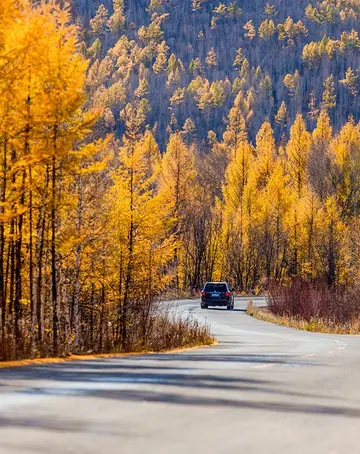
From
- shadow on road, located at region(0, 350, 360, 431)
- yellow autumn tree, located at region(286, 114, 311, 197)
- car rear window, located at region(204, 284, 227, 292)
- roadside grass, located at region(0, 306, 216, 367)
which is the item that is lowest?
roadside grass, located at region(0, 306, 216, 367)

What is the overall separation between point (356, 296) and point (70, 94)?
102 feet

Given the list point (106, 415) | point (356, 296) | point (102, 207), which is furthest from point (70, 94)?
point (356, 296)

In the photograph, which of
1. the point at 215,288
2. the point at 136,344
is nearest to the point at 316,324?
the point at 136,344

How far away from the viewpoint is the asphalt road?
6320 mm

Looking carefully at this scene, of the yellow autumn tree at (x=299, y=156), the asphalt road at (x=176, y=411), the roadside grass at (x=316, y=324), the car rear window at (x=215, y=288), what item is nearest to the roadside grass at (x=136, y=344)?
the asphalt road at (x=176, y=411)

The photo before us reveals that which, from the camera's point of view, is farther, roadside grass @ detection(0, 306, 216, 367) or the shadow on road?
roadside grass @ detection(0, 306, 216, 367)

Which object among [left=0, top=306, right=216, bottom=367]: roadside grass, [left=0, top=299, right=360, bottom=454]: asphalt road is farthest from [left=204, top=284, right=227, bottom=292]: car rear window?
[left=0, top=299, right=360, bottom=454]: asphalt road

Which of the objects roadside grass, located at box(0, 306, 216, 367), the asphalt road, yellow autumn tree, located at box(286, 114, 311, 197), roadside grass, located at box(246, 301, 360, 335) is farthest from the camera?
yellow autumn tree, located at box(286, 114, 311, 197)

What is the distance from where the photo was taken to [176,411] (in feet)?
26.6

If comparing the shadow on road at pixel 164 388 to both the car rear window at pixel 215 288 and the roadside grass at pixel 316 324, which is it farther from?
the car rear window at pixel 215 288

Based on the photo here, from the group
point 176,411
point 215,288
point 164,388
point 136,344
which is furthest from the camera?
point 215,288

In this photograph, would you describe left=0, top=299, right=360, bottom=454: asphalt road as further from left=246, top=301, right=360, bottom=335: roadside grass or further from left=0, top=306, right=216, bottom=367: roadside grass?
left=246, top=301, right=360, bottom=335: roadside grass

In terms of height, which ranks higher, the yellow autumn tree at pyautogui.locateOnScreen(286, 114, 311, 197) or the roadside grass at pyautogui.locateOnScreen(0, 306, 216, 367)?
the yellow autumn tree at pyautogui.locateOnScreen(286, 114, 311, 197)

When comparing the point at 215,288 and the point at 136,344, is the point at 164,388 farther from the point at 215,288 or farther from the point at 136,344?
the point at 215,288
